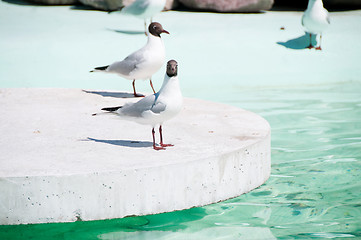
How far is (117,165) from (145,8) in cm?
670

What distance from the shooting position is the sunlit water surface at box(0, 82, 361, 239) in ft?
13.3

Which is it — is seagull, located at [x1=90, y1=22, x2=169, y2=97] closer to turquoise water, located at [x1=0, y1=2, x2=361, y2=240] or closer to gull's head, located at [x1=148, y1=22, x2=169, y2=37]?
gull's head, located at [x1=148, y1=22, x2=169, y2=37]

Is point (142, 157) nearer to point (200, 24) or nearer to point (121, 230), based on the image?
point (121, 230)

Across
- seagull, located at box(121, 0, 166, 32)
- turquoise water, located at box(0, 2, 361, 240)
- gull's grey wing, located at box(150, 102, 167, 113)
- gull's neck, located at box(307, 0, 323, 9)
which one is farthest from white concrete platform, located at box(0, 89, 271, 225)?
gull's neck, located at box(307, 0, 323, 9)

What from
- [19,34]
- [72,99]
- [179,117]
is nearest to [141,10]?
[19,34]

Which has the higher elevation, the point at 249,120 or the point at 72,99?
the point at 249,120

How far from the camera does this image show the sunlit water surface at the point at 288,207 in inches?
160

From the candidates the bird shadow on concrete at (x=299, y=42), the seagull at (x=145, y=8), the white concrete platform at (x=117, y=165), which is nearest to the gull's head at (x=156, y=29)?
the white concrete platform at (x=117, y=165)

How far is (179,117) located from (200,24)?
6183mm

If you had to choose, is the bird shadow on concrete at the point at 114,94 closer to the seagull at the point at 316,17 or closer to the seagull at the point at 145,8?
the seagull at the point at 145,8

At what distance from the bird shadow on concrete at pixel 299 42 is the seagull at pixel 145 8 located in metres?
2.30

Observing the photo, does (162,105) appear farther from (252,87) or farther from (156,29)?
(252,87)

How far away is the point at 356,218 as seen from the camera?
439 cm

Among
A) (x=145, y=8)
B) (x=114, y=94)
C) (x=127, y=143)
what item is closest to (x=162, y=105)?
(x=127, y=143)
